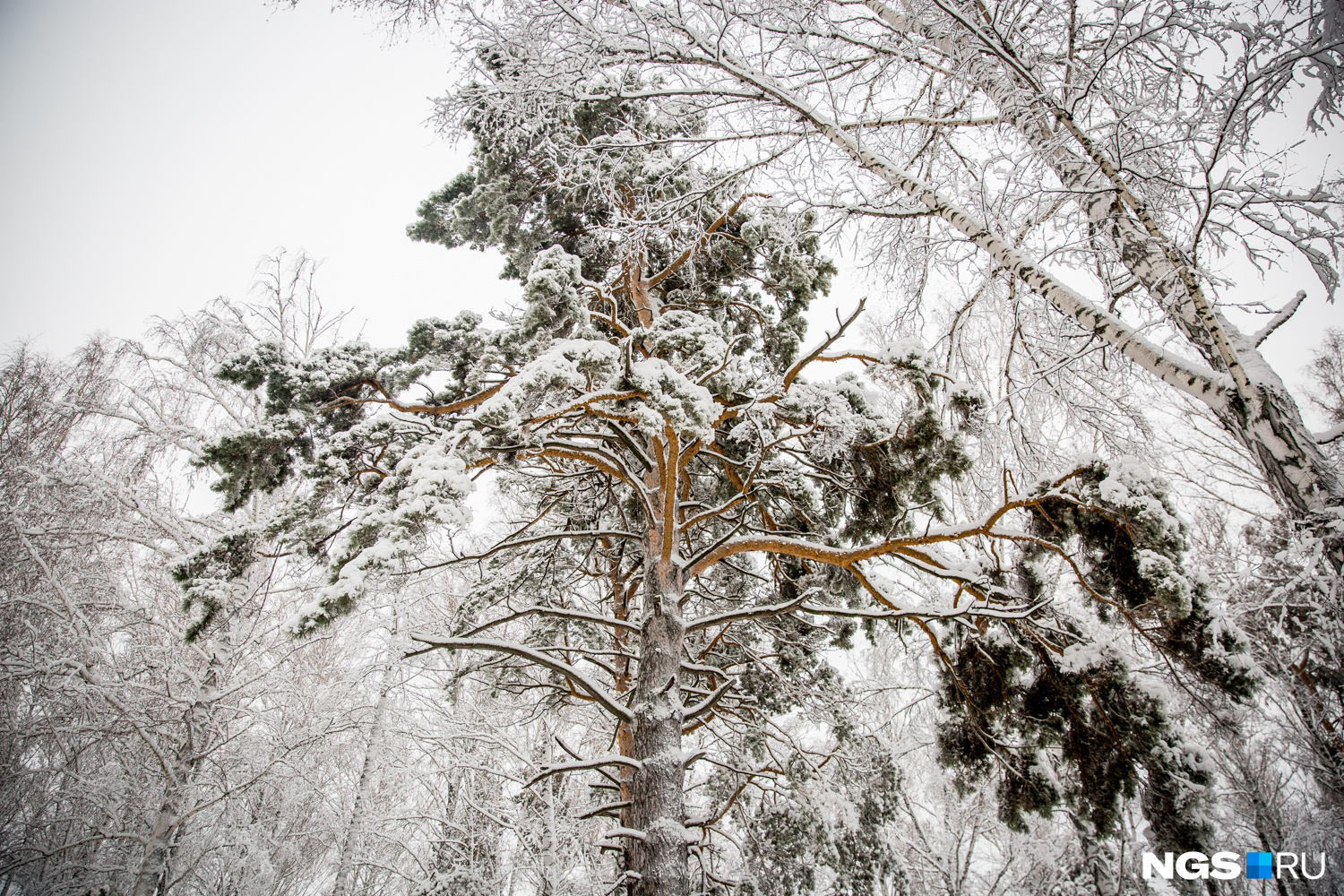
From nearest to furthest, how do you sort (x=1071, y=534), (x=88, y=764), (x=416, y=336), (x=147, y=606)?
(x=1071, y=534) → (x=416, y=336) → (x=147, y=606) → (x=88, y=764)

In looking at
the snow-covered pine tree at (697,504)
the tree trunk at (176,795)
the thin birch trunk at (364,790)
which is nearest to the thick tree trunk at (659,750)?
the snow-covered pine tree at (697,504)

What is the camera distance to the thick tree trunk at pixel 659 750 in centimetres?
287

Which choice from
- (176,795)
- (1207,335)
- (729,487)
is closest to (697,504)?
(729,487)

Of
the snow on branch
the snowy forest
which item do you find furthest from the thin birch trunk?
the snow on branch

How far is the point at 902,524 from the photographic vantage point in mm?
4199

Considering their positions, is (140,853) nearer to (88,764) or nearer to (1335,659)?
(88,764)

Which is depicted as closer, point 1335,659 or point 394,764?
point 1335,659

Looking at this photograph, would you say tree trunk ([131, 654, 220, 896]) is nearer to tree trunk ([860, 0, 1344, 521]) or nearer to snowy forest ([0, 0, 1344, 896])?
snowy forest ([0, 0, 1344, 896])

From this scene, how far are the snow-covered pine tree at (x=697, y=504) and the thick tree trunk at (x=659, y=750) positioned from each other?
0.05 feet

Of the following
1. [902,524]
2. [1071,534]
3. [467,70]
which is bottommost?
[1071,534]

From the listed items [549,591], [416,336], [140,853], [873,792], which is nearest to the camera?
[416,336]

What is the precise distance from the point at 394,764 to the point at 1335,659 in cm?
1037

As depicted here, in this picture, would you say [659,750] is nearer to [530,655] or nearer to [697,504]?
[530,655]

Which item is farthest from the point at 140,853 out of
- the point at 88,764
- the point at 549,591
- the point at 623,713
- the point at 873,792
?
the point at 873,792
